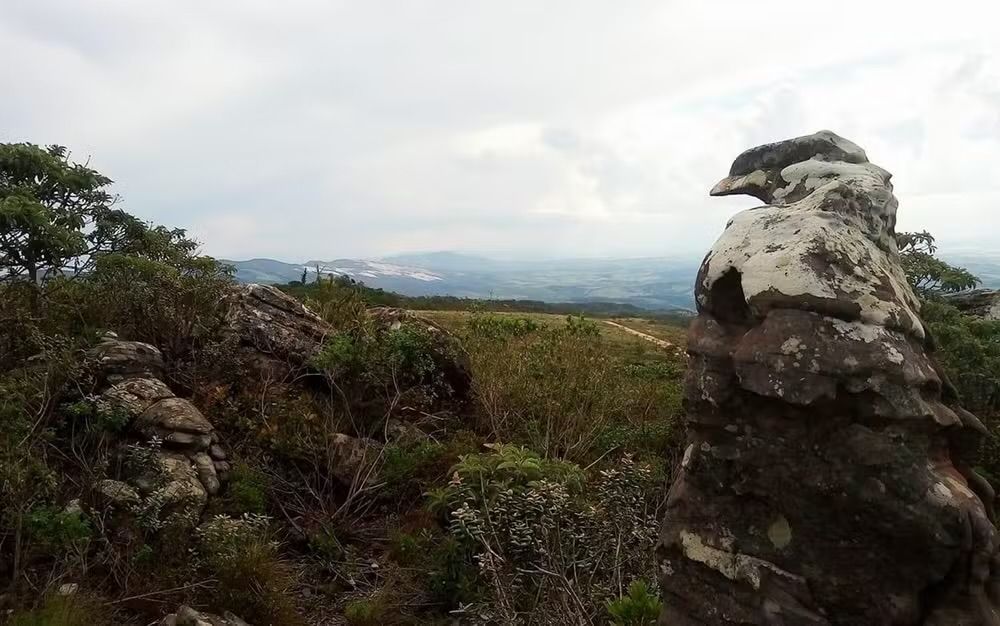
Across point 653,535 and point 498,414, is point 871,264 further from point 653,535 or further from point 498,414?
point 498,414

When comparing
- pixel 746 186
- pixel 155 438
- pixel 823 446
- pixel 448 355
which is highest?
pixel 746 186

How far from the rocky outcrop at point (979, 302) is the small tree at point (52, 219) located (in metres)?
13.8

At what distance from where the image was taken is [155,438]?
240 inches

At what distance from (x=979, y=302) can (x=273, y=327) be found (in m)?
10.8

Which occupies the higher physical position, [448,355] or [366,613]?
[448,355]

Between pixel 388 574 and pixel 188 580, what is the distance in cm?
178

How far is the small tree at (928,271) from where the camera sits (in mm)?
8453

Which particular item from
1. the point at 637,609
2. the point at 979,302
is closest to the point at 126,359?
the point at 637,609

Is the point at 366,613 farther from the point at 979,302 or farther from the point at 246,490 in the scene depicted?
the point at 979,302

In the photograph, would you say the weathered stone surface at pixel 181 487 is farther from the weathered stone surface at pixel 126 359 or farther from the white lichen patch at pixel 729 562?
the white lichen patch at pixel 729 562

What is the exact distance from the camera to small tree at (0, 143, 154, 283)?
10.1 m

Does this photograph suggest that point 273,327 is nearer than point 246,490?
No

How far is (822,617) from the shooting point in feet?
9.60

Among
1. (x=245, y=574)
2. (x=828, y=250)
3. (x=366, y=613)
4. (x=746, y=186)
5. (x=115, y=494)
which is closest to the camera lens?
(x=828, y=250)
